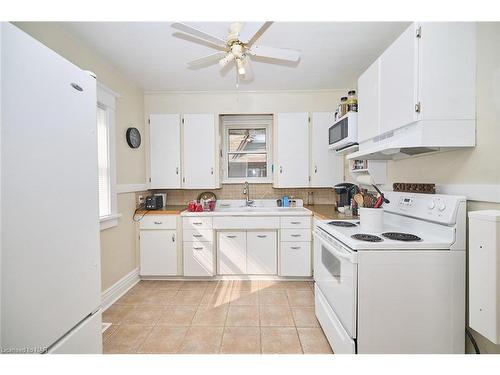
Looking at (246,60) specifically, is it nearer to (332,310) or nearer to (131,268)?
(332,310)

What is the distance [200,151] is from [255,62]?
4.32 feet

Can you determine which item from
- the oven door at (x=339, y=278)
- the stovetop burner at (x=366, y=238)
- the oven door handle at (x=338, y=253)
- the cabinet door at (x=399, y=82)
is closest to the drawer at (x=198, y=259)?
the oven door at (x=339, y=278)

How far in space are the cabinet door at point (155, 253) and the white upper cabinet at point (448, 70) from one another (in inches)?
109

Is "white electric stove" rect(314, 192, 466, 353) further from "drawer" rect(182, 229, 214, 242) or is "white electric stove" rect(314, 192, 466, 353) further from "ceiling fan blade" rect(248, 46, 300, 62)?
"drawer" rect(182, 229, 214, 242)

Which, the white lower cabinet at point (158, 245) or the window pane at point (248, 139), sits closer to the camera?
Result: the white lower cabinet at point (158, 245)

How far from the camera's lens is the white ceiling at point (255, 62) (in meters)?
→ 1.86

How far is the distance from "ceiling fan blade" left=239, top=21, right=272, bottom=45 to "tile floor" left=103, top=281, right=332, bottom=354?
85.3 inches

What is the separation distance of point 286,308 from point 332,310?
2.41 ft

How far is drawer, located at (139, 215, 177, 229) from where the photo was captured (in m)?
2.85

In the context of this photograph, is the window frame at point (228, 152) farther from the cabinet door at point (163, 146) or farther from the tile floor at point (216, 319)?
the tile floor at point (216, 319)

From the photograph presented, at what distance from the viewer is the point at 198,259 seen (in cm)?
283

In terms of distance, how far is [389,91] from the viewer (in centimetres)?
157

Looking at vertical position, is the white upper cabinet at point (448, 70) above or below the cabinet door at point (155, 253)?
above

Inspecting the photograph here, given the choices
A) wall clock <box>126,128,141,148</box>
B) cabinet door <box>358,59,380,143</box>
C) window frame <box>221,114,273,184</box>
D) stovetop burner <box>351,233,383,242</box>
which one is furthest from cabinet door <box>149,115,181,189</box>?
stovetop burner <box>351,233,383,242</box>
